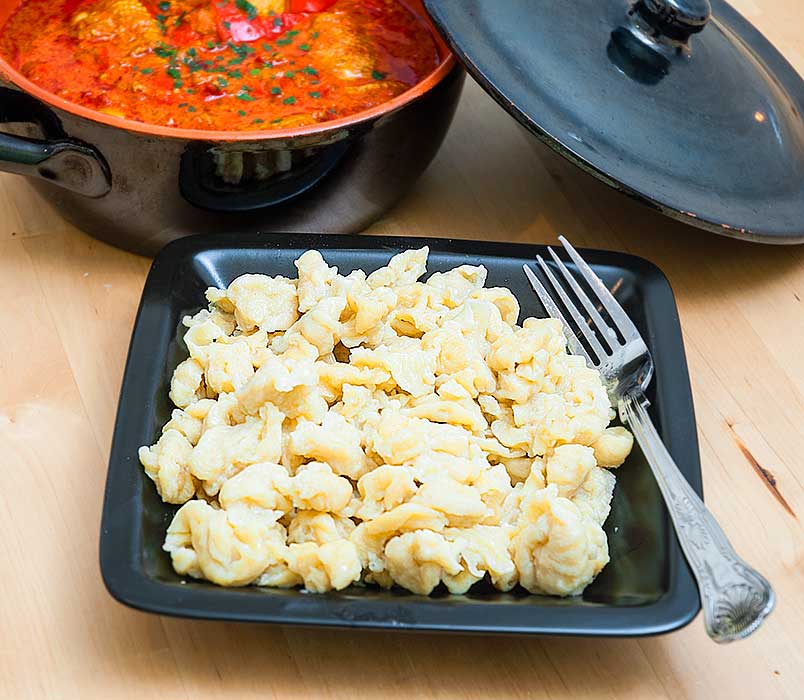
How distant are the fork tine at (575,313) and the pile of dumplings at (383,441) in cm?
6

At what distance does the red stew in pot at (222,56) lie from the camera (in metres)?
1.70

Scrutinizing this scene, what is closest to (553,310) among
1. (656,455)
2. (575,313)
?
(575,313)

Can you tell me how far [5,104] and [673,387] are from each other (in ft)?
3.44

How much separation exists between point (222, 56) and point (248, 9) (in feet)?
0.43

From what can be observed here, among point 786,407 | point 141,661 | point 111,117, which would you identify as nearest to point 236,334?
point 111,117

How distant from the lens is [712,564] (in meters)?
1.15

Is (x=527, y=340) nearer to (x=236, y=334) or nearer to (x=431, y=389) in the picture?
(x=431, y=389)

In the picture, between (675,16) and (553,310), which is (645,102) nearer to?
(675,16)

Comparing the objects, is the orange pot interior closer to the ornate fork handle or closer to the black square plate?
the black square plate

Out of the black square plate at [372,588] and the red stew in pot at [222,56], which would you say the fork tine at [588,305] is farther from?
the red stew in pot at [222,56]

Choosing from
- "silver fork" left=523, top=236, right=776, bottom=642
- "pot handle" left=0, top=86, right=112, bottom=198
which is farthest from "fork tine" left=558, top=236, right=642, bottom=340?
"pot handle" left=0, top=86, right=112, bottom=198

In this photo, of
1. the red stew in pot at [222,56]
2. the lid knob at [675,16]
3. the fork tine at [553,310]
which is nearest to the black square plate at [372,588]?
the fork tine at [553,310]

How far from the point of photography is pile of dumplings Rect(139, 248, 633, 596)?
3.91 ft

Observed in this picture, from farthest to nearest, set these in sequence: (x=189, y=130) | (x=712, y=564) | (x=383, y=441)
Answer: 1. (x=189, y=130)
2. (x=383, y=441)
3. (x=712, y=564)
